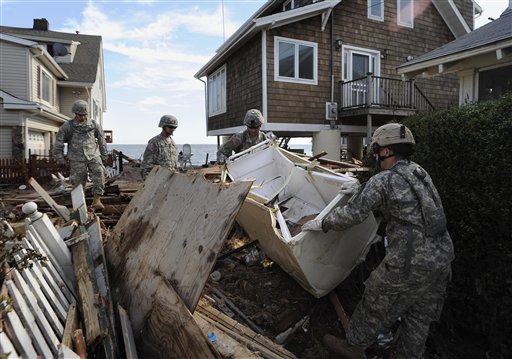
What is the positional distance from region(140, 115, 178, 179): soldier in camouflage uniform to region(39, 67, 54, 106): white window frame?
1308 centimetres

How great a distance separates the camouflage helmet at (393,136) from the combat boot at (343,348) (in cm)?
163

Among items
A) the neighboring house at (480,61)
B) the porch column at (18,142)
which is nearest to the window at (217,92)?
the porch column at (18,142)

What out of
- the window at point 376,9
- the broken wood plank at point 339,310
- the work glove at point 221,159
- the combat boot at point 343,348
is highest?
the window at point 376,9

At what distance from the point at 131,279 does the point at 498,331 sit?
2934 millimetres

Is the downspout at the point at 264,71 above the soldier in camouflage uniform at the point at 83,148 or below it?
above

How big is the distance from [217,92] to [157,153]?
987cm

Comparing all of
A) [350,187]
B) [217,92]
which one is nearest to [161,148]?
[350,187]

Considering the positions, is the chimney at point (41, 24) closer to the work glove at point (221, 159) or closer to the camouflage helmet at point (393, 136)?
the work glove at point (221, 159)

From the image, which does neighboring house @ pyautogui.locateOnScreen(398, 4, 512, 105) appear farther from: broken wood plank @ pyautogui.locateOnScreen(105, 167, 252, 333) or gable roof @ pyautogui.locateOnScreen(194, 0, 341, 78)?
broken wood plank @ pyautogui.locateOnScreen(105, 167, 252, 333)

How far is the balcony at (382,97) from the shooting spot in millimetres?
10680

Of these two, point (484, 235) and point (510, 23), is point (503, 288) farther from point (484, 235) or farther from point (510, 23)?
point (510, 23)

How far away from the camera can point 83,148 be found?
5.81 m

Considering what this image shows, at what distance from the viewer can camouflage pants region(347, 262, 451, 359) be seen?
8.30ft

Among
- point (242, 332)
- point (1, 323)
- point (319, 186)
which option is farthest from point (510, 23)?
point (1, 323)
